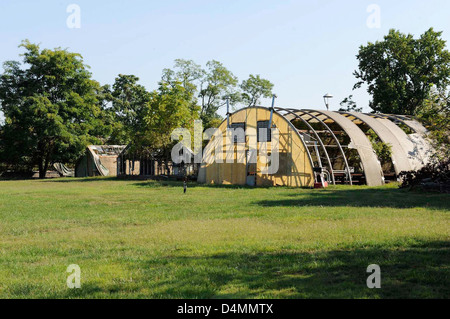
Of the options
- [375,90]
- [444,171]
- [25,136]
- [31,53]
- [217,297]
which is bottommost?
[217,297]

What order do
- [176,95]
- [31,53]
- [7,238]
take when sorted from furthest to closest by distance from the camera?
[31,53], [176,95], [7,238]

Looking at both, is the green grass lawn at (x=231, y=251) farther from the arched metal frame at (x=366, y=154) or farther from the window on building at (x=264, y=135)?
the window on building at (x=264, y=135)

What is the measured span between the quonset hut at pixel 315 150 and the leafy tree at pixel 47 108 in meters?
21.8

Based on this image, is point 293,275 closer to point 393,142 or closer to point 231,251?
point 231,251

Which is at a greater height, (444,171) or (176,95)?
(176,95)

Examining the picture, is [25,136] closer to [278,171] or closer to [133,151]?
[133,151]

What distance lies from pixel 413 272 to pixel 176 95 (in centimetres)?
3352

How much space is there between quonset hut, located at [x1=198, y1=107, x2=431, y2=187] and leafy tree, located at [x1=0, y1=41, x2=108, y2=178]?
21.8 metres

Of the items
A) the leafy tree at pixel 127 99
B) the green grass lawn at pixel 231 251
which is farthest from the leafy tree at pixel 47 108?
the green grass lawn at pixel 231 251

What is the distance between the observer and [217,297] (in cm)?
602

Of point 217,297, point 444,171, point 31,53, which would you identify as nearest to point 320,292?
point 217,297

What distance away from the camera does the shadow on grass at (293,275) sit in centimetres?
612

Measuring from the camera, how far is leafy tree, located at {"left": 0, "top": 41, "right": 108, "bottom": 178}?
46812 millimetres

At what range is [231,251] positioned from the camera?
8742mm
